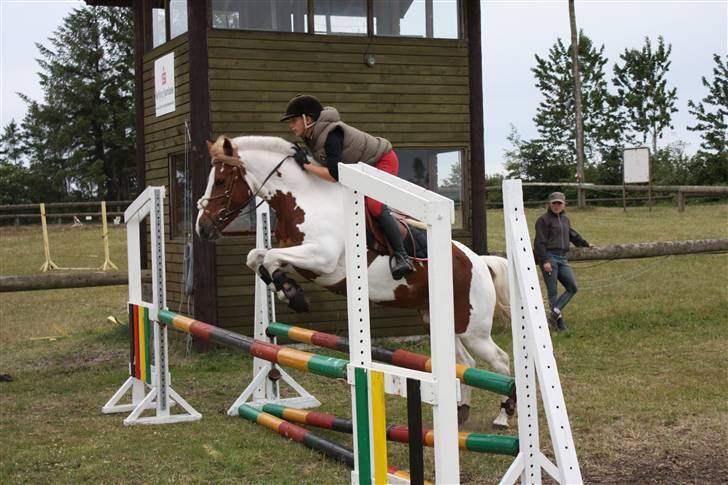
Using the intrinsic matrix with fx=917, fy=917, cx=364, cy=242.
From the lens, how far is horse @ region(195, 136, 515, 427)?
20.1 ft

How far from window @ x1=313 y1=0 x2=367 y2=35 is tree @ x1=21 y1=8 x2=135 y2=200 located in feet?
105

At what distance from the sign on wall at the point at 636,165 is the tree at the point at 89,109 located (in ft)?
72.3

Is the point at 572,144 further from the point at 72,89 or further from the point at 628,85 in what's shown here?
the point at 72,89

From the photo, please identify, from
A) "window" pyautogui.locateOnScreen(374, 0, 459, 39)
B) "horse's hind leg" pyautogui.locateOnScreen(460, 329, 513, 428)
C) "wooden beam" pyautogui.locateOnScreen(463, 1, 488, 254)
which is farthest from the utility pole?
"horse's hind leg" pyautogui.locateOnScreen(460, 329, 513, 428)

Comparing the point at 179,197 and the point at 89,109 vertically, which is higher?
the point at 89,109

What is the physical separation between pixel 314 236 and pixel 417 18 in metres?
5.31

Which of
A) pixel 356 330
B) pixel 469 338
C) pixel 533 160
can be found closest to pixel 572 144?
pixel 533 160

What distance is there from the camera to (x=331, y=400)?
24.9 ft

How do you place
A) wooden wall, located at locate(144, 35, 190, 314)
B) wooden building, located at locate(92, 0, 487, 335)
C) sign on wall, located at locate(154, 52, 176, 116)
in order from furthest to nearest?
sign on wall, located at locate(154, 52, 176, 116) < wooden wall, located at locate(144, 35, 190, 314) < wooden building, located at locate(92, 0, 487, 335)

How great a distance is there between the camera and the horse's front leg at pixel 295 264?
5719 mm

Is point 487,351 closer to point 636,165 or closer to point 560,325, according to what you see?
point 560,325

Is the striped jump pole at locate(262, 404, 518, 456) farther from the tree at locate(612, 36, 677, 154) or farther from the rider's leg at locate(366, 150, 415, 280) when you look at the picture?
the tree at locate(612, 36, 677, 154)

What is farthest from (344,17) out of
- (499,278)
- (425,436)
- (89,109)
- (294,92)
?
(89,109)

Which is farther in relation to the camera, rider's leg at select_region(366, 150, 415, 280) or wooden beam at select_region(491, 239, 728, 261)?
wooden beam at select_region(491, 239, 728, 261)
